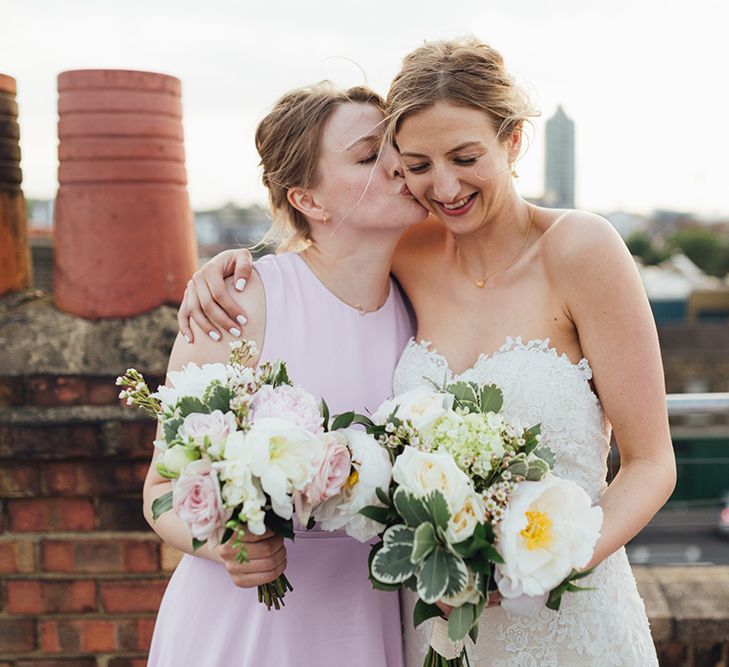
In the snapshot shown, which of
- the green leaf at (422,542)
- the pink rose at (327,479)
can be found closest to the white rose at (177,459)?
the pink rose at (327,479)

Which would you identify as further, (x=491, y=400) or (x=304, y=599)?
(x=304, y=599)

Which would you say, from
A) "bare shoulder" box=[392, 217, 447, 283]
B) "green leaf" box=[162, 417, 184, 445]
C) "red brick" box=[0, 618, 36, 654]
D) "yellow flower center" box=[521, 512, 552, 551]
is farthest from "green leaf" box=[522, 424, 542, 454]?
"red brick" box=[0, 618, 36, 654]

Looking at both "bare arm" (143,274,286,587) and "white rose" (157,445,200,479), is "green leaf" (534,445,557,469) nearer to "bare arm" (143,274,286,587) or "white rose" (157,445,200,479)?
"bare arm" (143,274,286,587)

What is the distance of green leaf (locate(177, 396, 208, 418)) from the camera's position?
5.08 ft

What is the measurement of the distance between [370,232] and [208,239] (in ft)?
169

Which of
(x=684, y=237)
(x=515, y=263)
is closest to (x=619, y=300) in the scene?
(x=515, y=263)

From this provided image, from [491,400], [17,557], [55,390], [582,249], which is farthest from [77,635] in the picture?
[582,249]

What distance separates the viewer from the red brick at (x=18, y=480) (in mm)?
2270

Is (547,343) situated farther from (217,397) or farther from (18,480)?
(18,480)

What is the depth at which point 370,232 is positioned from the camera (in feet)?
7.59

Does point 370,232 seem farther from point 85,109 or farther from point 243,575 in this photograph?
point 243,575

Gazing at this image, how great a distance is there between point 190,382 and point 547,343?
1.01 metres

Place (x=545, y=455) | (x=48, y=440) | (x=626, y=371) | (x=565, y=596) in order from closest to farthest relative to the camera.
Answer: (x=545, y=455) < (x=626, y=371) < (x=565, y=596) < (x=48, y=440)

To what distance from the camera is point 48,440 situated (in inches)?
87.1
